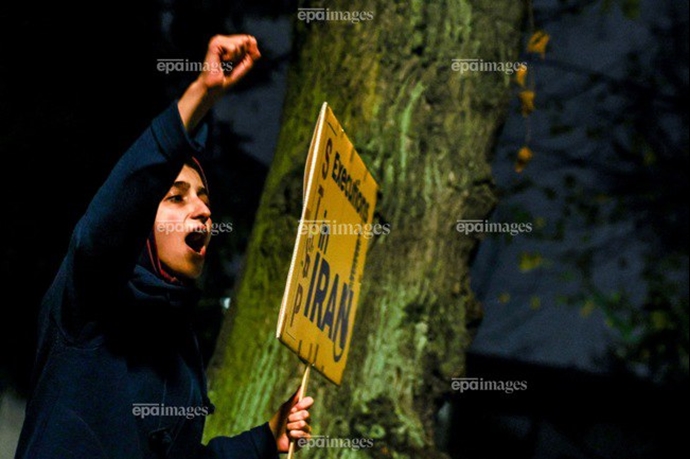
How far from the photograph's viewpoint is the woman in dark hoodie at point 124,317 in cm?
258

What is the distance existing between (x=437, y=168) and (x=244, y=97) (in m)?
4.11

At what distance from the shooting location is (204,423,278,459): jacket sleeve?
10.7ft

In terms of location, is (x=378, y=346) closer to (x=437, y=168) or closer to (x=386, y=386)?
(x=386, y=386)

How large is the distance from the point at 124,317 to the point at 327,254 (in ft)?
3.59

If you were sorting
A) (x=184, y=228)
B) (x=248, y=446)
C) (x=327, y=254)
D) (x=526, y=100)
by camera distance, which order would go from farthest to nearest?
(x=526, y=100)
(x=327, y=254)
(x=248, y=446)
(x=184, y=228)

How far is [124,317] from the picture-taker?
8.89 feet

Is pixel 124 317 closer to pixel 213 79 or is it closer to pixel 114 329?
pixel 114 329

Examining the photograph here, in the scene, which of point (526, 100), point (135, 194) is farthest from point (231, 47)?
point (526, 100)

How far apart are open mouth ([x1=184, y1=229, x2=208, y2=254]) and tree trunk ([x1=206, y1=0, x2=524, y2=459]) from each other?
167cm

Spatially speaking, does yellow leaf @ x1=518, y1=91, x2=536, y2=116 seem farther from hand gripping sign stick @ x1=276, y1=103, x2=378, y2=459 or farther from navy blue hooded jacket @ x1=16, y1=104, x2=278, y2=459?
navy blue hooded jacket @ x1=16, y1=104, x2=278, y2=459

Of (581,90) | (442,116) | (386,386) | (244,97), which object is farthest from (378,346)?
(581,90)

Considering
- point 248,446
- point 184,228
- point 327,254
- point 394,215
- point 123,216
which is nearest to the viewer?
point 123,216

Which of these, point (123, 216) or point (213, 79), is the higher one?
point (213, 79)

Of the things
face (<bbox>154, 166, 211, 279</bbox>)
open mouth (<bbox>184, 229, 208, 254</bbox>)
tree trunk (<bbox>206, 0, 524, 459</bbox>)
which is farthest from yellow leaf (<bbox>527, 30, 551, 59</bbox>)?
open mouth (<bbox>184, 229, 208, 254</bbox>)
